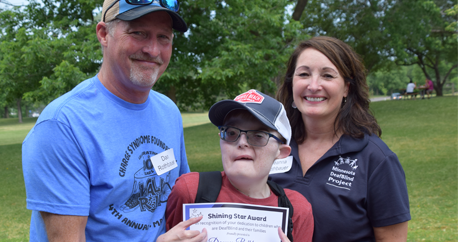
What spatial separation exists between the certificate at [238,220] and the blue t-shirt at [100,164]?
0.33m

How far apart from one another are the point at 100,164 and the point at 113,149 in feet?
0.36

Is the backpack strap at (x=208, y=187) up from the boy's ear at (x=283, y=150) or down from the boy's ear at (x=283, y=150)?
down

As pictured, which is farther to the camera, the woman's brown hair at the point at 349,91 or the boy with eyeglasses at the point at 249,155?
the woman's brown hair at the point at 349,91

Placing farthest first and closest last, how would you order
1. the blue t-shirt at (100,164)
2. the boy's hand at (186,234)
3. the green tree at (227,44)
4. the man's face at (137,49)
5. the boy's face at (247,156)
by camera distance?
1. the green tree at (227,44)
2. the man's face at (137,49)
3. the boy's face at (247,156)
4. the boy's hand at (186,234)
5. the blue t-shirt at (100,164)

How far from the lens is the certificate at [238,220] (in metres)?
2.00

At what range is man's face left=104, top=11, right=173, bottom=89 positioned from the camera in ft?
7.01

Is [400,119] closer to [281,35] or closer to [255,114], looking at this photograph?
[281,35]

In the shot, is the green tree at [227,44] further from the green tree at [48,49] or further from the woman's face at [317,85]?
the woman's face at [317,85]

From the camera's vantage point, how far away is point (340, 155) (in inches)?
107

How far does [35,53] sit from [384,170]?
8.61 meters

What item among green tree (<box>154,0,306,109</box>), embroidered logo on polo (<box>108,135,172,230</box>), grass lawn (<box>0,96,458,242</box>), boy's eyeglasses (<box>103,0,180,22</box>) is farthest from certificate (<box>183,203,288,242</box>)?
green tree (<box>154,0,306,109</box>)

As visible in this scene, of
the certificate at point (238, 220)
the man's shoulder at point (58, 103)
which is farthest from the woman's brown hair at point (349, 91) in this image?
the man's shoulder at point (58, 103)

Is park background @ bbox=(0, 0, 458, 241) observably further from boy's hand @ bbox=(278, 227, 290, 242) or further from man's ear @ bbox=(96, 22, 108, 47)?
man's ear @ bbox=(96, 22, 108, 47)

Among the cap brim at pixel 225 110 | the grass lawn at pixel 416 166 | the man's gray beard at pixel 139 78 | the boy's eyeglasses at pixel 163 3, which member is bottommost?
the grass lawn at pixel 416 166
